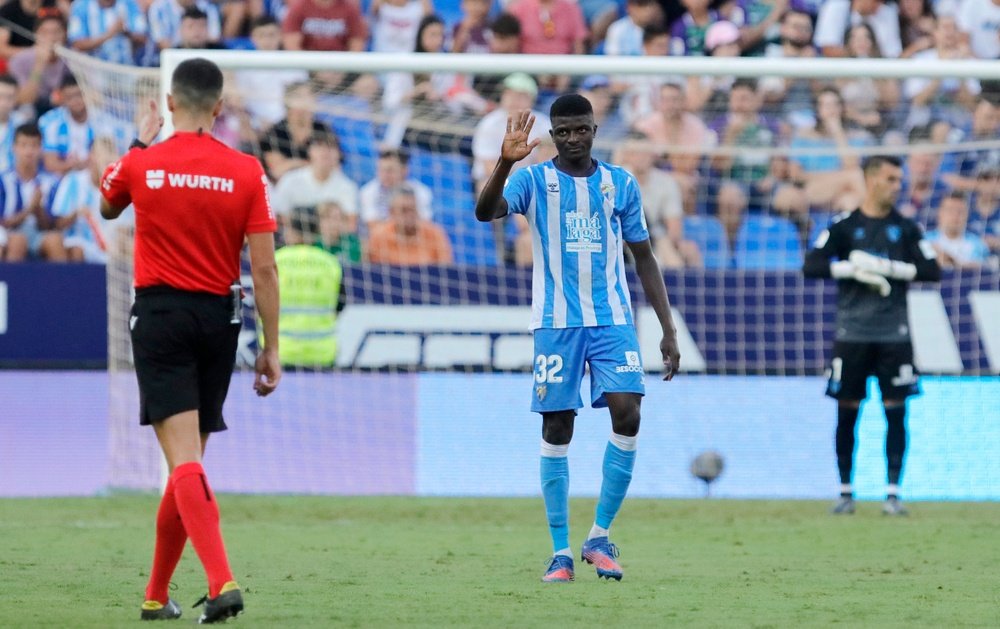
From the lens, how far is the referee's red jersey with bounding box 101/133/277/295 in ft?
19.2

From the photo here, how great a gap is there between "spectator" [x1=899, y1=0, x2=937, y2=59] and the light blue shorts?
11.3 metres

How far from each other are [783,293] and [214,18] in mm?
6839

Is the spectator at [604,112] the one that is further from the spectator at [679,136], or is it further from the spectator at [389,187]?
the spectator at [389,187]

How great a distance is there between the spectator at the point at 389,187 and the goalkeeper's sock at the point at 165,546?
342 inches

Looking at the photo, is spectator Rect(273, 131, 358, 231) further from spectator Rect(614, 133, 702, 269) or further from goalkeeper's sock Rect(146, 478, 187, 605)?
goalkeeper's sock Rect(146, 478, 187, 605)

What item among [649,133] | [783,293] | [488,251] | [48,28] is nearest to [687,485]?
[783,293]

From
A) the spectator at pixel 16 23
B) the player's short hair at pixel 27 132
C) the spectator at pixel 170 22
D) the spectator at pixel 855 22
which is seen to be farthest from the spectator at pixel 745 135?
the spectator at pixel 16 23

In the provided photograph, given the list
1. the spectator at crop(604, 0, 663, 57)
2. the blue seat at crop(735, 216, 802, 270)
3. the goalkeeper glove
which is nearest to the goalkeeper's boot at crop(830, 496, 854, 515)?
the goalkeeper glove

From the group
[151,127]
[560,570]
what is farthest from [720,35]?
[151,127]

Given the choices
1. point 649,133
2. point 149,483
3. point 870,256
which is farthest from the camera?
point 649,133

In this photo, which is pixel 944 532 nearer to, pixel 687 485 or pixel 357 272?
pixel 687 485

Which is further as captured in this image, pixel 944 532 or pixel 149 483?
pixel 149 483

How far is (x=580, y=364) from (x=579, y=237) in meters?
0.59

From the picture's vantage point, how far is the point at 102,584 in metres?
7.29
